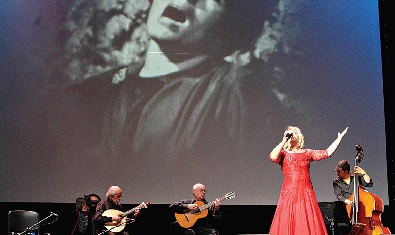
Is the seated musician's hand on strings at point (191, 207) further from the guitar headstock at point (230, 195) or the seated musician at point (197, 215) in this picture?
the guitar headstock at point (230, 195)

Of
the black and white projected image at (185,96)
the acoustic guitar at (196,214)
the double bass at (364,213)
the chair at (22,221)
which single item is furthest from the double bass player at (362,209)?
the chair at (22,221)

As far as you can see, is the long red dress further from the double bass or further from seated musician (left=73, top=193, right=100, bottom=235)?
seated musician (left=73, top=193, right=100, bottom=235)

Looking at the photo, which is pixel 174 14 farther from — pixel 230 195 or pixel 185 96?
pixel 230 195

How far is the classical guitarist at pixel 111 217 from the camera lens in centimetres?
643

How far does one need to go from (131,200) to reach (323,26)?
11.2 ft

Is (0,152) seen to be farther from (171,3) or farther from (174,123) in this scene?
(171,3)

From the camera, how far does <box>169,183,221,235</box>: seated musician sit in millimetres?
6969

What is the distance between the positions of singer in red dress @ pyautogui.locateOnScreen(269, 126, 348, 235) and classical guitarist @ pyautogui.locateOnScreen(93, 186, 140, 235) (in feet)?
→ 6.95

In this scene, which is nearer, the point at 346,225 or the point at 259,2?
the point at 346,225

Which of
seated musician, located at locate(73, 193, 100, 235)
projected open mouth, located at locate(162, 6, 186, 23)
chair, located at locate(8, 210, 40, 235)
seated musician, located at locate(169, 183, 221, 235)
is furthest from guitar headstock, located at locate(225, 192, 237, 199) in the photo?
projected open mouth, located at locate(162, 6, 186, 23)

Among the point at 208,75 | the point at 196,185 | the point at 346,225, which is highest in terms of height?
the point at 208,75

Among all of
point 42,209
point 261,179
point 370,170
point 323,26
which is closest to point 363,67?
point 323,26

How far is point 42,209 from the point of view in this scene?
764 centimetres

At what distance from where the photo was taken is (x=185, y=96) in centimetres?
763
